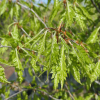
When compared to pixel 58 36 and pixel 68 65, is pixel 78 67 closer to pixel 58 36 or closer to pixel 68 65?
pixel 68 65

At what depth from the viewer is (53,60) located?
30.5 inches

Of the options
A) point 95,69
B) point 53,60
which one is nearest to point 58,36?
point 53,60

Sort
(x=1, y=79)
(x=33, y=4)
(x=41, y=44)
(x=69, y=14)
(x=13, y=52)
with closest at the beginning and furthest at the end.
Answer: (x=1, y=79), (x=41, y=44), (x=69, y=14), (x=13, y=52), (x=33, y=4)

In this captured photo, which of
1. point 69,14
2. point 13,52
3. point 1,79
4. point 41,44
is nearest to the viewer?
point 1,79

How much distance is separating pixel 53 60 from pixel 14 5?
135 centimetres

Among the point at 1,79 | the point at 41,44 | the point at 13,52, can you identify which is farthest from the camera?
the point at 13,52

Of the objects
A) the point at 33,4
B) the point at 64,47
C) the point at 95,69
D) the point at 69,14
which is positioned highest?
the point at 33,4

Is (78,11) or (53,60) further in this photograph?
(78,11)

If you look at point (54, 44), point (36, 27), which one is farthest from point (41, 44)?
point (36, 27)

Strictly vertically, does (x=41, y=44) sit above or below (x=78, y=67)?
above

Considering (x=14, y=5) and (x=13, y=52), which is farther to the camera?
(x=14, y=5)

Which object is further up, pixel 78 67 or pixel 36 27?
pixel 36 27

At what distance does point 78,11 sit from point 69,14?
0.16 metres

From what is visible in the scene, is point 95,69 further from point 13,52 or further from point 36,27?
point 36,27
